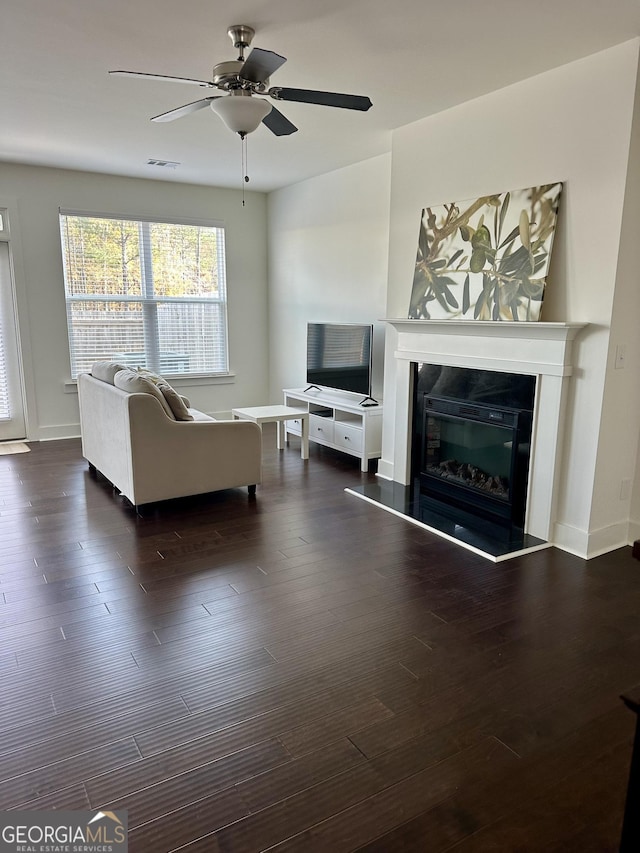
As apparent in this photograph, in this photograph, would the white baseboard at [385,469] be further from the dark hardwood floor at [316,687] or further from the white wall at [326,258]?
the dark hardwood floor at [316,687]

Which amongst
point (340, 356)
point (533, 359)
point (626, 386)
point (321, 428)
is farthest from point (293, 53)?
point (321, 428)

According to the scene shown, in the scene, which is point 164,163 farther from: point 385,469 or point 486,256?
point 385,469

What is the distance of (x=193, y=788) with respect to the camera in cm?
174

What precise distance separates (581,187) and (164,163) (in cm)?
398

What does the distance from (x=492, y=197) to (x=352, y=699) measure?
3082 millimetres

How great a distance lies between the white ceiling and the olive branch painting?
0.70 meters

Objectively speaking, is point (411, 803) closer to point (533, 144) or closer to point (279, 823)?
point (279, 823)

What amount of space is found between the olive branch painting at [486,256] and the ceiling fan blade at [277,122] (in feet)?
4.53

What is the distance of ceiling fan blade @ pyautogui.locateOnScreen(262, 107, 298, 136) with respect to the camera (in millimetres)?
2927

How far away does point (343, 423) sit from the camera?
5406 mm

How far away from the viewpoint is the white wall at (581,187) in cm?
305

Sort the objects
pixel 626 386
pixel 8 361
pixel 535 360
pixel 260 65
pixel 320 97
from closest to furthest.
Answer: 1. pixel 260 65
2. pixel 320 97
3. pixel 626 386
4. pixel 535 360
5. pixel 8 361

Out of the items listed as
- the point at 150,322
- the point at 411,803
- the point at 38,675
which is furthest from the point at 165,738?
the point at 150,322

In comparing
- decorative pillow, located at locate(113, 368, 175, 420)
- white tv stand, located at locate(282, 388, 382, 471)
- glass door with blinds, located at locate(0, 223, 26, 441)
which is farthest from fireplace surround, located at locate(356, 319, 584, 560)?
glass door with blinds, located at locate(0, 223, 26, 441)
